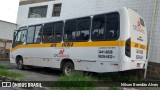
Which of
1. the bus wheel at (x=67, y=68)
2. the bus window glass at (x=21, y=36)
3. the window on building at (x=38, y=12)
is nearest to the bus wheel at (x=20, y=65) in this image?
the bus window glass at (x=21, y=36)

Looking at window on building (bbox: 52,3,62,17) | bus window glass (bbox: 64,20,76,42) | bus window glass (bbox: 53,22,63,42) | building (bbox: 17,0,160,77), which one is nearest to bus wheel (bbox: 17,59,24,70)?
building (bbox: 17,0,160,77)

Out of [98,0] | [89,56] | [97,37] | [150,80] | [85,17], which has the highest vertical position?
[98,0]

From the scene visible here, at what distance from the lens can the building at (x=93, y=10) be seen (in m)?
13.9

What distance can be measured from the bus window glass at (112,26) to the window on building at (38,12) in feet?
35.7

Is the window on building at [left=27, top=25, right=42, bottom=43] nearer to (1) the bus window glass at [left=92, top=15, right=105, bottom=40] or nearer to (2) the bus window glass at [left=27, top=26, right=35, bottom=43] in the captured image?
(2) the bus window glass at [left=27, top=26, right=35, bottom=43]

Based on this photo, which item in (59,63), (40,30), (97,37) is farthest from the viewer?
(40,30)

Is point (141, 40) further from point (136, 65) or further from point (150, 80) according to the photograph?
point (150, 80)

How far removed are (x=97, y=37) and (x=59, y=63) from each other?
2.85 m

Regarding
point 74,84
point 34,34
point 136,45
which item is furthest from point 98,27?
point 34,34

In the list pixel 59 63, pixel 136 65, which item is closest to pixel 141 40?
pixel 136 65

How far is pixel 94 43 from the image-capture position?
12500mm

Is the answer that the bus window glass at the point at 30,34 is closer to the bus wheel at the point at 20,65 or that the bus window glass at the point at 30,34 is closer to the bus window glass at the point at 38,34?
the bus window glass at the point at 38,34

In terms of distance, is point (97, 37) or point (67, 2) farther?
point (67, 2)

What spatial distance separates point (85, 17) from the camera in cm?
1326
